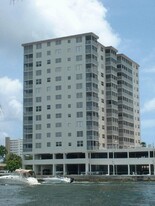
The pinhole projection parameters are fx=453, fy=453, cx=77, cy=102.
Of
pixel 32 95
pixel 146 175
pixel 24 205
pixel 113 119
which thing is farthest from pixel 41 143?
pixel 24 205

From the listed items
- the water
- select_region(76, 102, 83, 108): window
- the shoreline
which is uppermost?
select_region(76, 102, 83, 108): window

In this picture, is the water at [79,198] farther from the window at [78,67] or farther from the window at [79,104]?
the window at [78,67]

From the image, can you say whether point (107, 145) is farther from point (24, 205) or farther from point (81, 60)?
point (24, 205)

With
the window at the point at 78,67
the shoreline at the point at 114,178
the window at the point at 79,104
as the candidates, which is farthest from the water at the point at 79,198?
the window at the point at 78,67

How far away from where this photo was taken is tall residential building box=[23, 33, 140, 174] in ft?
507

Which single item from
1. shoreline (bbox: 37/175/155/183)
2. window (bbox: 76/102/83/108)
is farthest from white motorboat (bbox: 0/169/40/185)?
window (bbox: 76/102/83/108)

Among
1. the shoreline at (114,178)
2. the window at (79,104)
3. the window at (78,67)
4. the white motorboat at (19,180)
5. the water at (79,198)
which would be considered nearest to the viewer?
the water at (79,198)

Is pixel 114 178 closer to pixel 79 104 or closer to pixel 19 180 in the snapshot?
pixel 79 104

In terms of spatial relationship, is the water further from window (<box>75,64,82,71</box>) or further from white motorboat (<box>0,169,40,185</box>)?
window (<box>75,64,82,71</box>)

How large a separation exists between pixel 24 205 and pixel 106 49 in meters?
123

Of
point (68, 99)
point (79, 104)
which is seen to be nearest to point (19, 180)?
point (79, 104)

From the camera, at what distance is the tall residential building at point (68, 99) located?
507ft

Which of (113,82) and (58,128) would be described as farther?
(113,82)

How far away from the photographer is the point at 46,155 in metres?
160
